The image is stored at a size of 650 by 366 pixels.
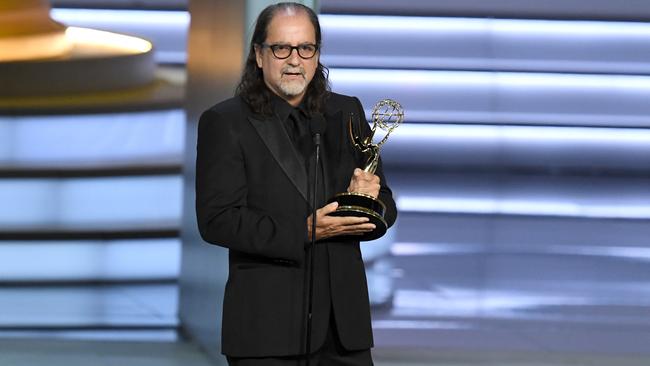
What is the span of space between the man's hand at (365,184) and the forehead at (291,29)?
21 cm

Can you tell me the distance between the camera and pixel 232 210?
2.11 m

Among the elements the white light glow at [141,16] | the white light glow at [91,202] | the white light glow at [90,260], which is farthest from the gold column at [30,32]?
the white light glow at [141,16]

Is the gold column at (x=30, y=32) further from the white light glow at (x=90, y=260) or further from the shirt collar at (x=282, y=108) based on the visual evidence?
the shirt collar at (x=282, y=108)

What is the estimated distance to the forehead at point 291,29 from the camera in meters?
2.07

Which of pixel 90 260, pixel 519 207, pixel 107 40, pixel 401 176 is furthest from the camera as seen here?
pixel 401 176

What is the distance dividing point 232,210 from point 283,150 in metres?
0.12

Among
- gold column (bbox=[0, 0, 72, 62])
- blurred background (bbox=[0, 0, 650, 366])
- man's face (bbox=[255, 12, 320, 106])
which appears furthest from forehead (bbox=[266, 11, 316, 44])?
gold column (bbox=[0, 0, 72, 62])

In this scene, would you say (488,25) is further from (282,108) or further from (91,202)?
(282,108)

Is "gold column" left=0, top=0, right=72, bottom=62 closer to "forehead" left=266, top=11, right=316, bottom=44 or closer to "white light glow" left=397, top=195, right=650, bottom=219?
"white light glow" left=397, top=195, right=650, bottom=219

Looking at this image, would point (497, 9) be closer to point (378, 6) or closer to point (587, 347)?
point (378, 6)

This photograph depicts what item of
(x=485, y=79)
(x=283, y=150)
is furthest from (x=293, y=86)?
(x=485, y=79)

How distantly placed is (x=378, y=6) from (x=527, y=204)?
202cm

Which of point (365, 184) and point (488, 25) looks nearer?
point (365, 184)

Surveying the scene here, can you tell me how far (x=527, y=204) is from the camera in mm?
8258
